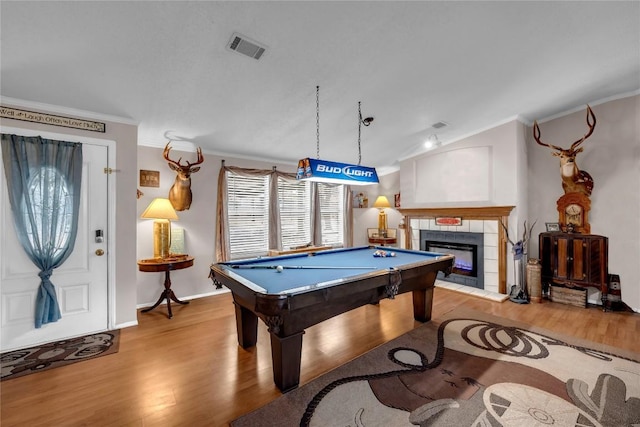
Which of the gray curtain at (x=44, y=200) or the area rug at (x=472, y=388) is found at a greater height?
the gray curtain at (x=44, y=200)

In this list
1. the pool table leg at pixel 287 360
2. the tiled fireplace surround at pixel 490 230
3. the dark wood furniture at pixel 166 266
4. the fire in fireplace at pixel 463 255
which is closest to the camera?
the pool table leg at pixel 287 360

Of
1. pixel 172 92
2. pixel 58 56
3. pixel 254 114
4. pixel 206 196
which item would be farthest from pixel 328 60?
pixel 206 196

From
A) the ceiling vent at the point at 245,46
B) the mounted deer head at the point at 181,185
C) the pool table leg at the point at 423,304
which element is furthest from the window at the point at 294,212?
the ceiling vent at the point at 245,46

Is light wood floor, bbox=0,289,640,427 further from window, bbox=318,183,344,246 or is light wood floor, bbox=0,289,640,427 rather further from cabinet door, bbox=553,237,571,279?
window, bbox=318,183,344,246

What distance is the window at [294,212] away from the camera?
557 cm

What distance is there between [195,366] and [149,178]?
2877mm

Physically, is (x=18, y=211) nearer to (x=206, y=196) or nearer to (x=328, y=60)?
(x=206, y=196)

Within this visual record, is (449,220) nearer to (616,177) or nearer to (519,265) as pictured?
(519,265)

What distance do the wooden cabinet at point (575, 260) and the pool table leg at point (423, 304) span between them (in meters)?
2.39

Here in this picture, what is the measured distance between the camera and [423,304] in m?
3.48

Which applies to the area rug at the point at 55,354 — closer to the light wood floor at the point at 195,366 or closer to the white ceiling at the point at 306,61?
the light wood floor at the point at 195,366

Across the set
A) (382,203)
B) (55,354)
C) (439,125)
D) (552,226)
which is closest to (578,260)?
(552,226)

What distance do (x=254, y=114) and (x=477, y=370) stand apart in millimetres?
3759

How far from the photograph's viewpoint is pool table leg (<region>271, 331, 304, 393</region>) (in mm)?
2117
